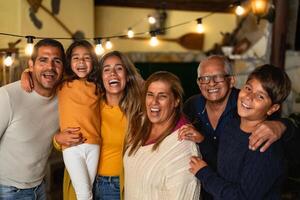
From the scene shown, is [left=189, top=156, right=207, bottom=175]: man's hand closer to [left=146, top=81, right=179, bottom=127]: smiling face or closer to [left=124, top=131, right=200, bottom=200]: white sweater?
[left=124, top=131, right=200, bottom=200]: white sweater

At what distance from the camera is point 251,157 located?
1356 millimetres

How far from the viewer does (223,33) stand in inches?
241

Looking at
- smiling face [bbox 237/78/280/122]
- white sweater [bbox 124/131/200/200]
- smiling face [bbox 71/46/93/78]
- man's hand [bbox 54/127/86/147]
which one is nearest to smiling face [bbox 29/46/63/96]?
smiling face [bbox 71/46/93/78]

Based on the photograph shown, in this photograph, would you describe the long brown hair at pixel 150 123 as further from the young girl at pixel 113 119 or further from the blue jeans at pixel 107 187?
the blue jeans at pixel 107 187

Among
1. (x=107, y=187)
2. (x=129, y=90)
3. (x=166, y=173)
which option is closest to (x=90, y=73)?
(x=129, y=90)

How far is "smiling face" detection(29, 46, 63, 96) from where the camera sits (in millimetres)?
1761

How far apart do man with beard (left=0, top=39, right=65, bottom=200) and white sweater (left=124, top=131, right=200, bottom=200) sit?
0.53 metres

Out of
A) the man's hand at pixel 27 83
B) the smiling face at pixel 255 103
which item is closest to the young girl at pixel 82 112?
the man's hand at pixel 27 83

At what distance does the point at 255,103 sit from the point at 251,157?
8.4 inches

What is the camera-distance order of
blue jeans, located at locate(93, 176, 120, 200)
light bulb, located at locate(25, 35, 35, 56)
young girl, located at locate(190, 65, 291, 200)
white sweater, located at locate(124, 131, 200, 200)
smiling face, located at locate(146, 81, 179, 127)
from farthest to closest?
light bulb, located at locate(25, 35, 35, 56) < blue jeans, located at locate(93, 176, 120, 200) < smiling face, located at locate(146, 81, 179, 127) < white sweater, located at locate(124, 131, 200, 200) < young girl, located at locate(190, 65, 291, 200)

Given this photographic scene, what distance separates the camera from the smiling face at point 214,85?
1896 millimetres

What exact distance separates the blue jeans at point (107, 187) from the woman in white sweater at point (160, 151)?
0.19m

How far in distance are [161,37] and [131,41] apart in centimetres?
54

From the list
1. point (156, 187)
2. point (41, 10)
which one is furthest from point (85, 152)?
point (41, 10)
